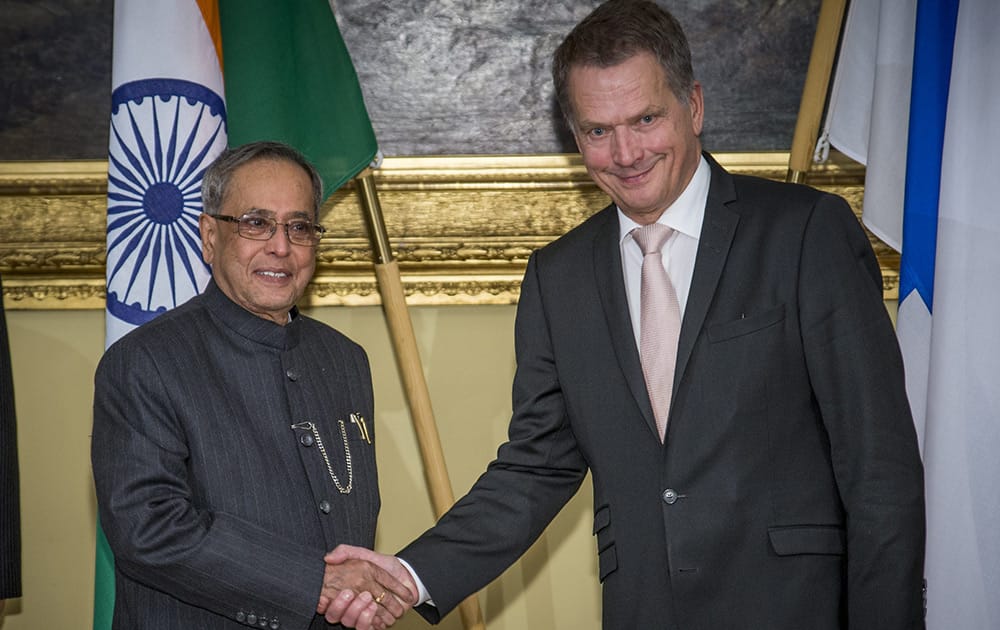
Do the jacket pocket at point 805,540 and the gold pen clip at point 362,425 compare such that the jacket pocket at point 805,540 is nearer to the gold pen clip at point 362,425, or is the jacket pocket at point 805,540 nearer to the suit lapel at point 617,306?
the suit lapel at point 617,306

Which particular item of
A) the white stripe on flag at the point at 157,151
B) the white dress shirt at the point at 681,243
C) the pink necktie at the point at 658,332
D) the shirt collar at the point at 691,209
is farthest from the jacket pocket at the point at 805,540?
the white stripe on flag at the point at 157,151

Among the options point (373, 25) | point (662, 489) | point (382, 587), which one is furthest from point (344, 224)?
point (662, 489)

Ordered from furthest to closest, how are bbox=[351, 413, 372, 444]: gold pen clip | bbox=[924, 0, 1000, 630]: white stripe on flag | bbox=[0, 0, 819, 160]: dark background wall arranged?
bbox=[0, 0, 819, 160]: dark background wall < bbox=[924, 0, 1000, 630]: white stripe on flag < bbox=[351, 413, 372, 444]: gold pen clip

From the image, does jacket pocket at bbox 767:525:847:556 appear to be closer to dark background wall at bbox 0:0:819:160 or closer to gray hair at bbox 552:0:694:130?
gray hair at bbox 552:0:694:130

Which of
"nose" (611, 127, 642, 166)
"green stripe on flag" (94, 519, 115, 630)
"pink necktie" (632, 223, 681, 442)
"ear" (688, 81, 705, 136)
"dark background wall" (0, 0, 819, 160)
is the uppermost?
"dark background wall" (0, 0, 819, 160)

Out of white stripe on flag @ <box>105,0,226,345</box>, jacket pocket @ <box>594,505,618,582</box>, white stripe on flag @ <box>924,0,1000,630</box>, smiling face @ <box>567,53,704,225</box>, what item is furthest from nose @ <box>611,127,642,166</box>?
white stripe on flag @ <box>105,0,226,345</box>

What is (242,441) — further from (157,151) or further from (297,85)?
(297,85)

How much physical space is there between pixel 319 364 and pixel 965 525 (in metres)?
1.43

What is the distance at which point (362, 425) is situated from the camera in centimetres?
232

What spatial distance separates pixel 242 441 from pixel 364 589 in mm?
385

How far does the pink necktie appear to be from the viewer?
202 centimetres

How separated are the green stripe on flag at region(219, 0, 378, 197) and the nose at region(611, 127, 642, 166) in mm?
856

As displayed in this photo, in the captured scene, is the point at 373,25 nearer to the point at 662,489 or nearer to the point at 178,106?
the point at 178,106

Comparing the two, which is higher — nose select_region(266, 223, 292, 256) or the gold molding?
the gold molding
